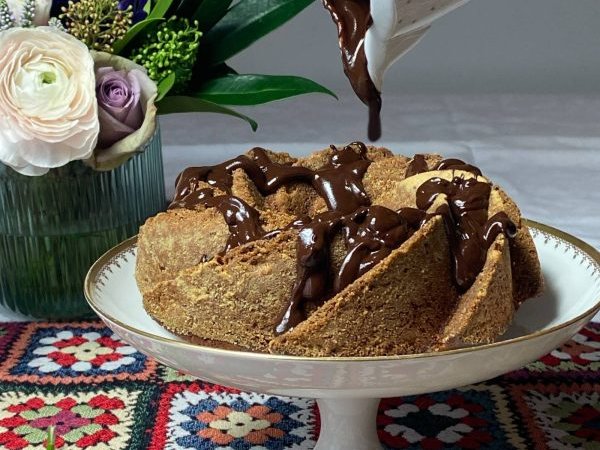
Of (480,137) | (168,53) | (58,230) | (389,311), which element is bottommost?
(480,137)

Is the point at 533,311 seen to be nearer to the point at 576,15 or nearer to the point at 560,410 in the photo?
the point at 560,410

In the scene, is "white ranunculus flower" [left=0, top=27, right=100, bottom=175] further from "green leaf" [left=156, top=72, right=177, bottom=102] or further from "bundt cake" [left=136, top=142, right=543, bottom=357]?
"bundt cake" [left=136, top=142, right=543, bottom=357]

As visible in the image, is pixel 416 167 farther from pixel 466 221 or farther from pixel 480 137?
pixel 480 137

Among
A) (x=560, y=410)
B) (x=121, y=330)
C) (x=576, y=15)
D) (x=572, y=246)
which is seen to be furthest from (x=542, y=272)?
(x=576, y=15)

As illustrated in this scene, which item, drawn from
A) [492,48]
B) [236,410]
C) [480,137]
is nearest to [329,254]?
[236,410]

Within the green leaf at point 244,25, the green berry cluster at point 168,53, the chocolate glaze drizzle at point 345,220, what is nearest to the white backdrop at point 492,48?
the green leaf at point 244,25

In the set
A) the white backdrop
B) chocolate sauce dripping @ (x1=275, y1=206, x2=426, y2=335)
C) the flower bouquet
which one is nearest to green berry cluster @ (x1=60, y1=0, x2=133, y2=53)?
the flower bouquet
